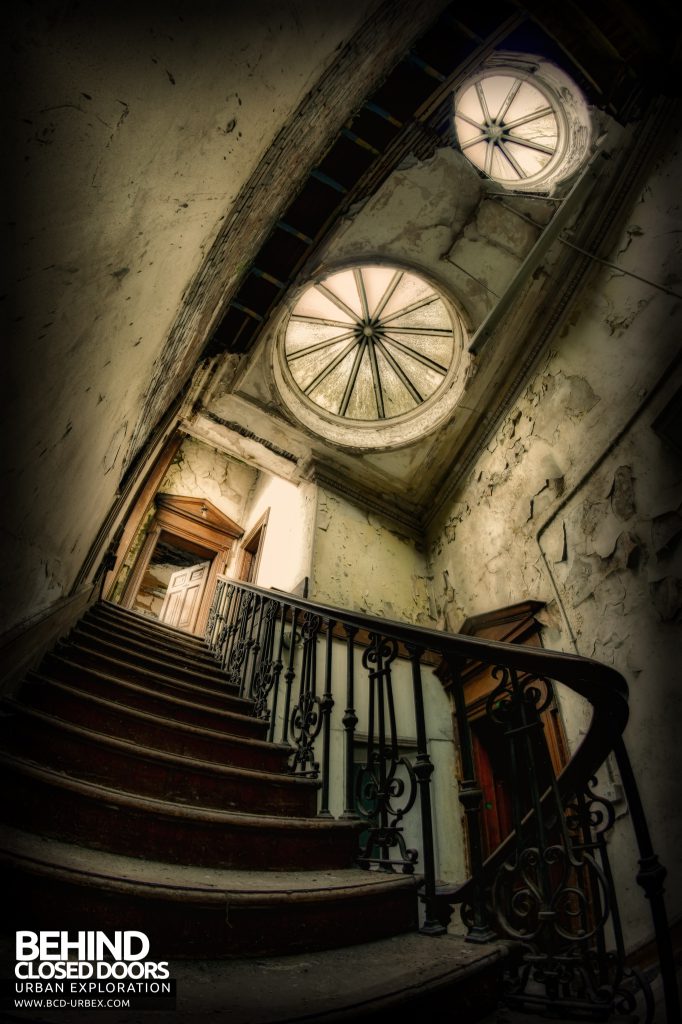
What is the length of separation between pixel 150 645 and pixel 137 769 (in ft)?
6.75

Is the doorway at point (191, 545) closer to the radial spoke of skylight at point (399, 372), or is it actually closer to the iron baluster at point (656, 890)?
the radial spoke of skylight at point (399, 372)

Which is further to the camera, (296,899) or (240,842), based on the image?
(240,842)

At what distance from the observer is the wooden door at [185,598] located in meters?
8.08

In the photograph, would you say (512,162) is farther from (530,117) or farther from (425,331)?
(425,331)

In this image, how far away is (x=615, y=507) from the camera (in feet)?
11.2

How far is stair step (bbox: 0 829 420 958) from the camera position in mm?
1058

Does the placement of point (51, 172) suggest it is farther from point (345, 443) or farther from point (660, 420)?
point (345, 443)

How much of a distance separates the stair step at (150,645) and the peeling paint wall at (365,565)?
1.61m

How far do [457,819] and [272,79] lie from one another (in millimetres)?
5496

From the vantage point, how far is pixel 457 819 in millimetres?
4141

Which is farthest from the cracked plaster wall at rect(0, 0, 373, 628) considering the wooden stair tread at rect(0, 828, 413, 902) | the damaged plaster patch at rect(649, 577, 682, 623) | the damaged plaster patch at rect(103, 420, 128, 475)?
the damaged plaster patch at rect(649, 577, 682, 623)

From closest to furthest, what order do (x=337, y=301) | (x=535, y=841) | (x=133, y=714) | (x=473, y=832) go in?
(x=473, y=832) < (x=535, y=841) < (x=133, y=714) < (x=337, y=301)

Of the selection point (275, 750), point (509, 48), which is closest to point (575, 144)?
point (509, 48)
